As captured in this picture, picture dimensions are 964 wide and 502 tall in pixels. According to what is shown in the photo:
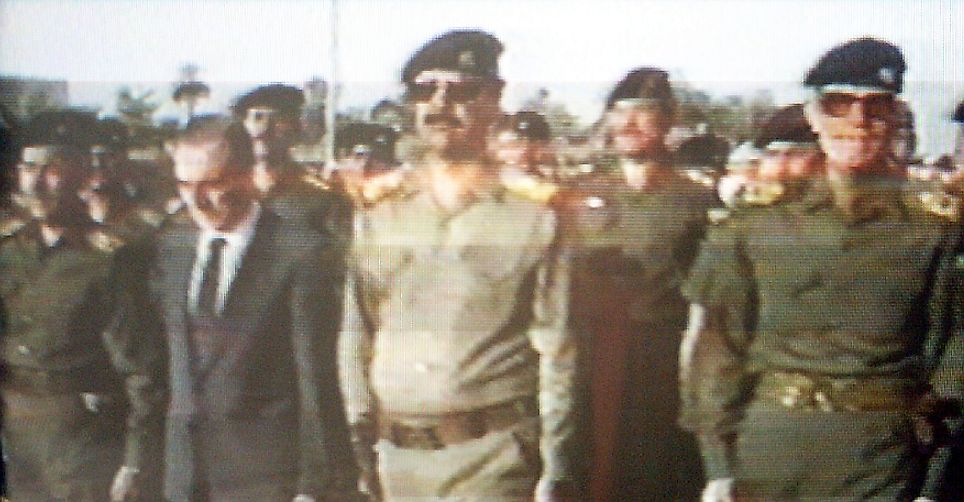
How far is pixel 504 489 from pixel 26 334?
3.00ft

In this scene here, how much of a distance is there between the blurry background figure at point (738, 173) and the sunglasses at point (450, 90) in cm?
45

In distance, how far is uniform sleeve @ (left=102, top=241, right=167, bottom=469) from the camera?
175 centimetres

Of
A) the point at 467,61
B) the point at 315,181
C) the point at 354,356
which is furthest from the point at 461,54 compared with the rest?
the point at 354,356

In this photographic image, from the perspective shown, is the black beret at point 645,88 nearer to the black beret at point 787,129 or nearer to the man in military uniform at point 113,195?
the black beret at point 787,129

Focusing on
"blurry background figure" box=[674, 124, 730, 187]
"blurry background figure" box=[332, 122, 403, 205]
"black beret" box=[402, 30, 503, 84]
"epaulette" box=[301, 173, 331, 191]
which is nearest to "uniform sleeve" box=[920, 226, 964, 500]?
"blurry background figure" box=[674, 124, 730, 187]

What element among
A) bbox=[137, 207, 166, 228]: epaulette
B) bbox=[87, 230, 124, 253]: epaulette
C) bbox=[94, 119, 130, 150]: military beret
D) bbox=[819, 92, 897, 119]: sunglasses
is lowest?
bbox=[87, 230, 124, 253]: epaulette

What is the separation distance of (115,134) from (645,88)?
940 millimetres

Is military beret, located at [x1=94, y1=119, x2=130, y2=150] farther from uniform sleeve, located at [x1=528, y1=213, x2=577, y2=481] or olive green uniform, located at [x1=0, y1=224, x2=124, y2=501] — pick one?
uniform sleeve, located at [x1=528, y1=213, x2=577, y2=481]

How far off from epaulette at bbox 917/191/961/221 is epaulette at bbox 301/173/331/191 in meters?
1.05

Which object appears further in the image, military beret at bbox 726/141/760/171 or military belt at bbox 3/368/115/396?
military belt at bbox 3/368/115/396

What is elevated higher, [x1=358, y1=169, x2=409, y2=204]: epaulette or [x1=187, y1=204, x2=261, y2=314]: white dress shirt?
[x1=358, y1=169, x2=409, y2=204]: epaulette

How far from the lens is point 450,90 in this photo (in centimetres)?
169

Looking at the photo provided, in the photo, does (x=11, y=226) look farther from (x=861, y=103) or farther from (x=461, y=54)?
(x=861, y=103)

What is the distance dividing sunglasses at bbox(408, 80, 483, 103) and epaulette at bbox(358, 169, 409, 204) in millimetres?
137
